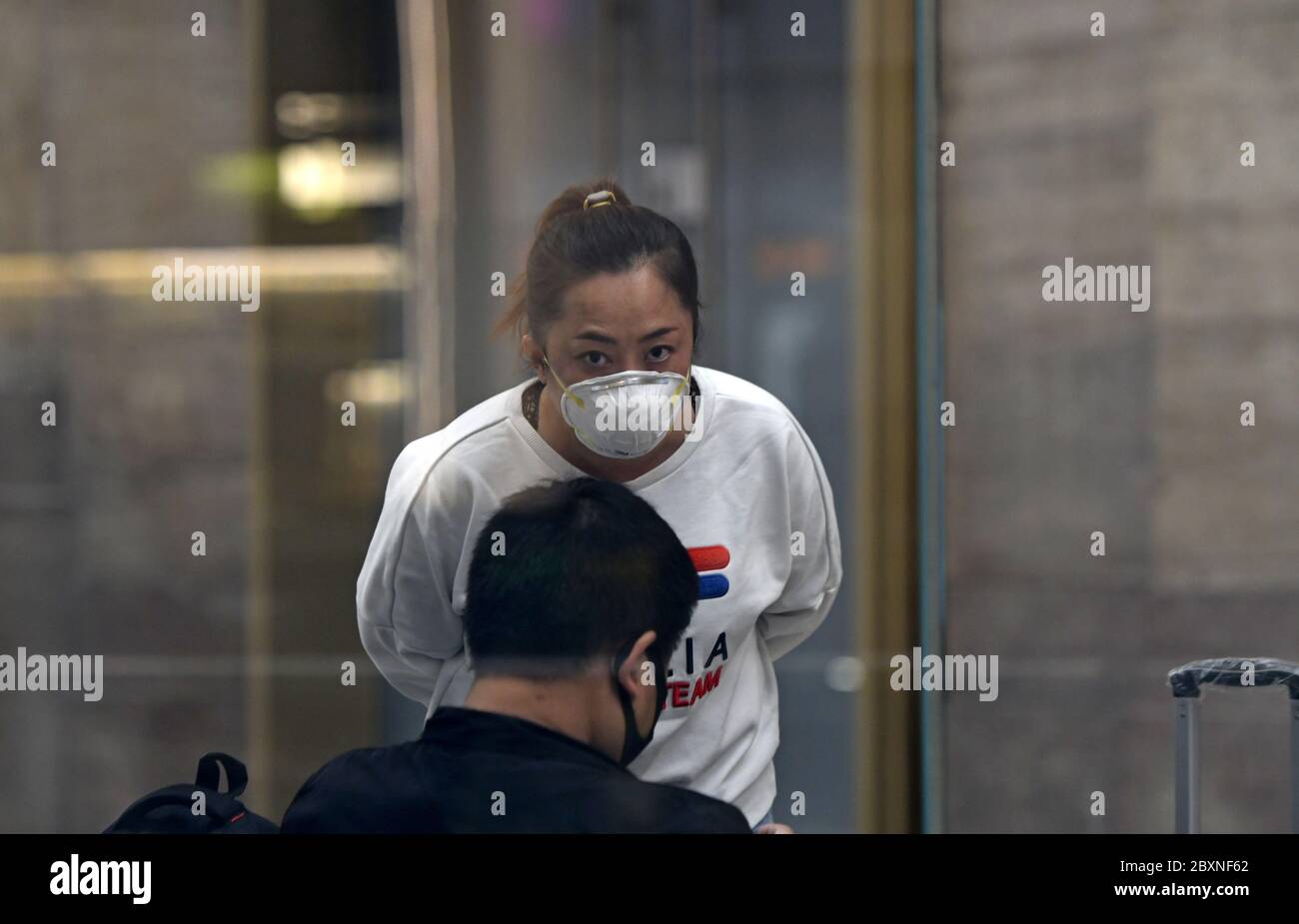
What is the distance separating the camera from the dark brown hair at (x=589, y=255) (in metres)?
2.55

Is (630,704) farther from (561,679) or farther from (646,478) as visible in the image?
(646,478)

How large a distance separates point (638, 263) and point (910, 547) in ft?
2.72

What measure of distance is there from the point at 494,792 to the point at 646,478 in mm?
644

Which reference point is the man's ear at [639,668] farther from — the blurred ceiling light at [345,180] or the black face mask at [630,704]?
the blurred ceiling light at [345,180]

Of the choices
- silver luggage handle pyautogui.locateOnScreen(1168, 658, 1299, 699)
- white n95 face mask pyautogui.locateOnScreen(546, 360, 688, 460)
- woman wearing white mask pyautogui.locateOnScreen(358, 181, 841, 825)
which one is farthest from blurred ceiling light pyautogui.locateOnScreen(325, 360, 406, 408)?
silver luggage handle pyautogui.locateOnScreen(1168, 658, 1299, 699)

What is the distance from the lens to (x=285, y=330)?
9.05ft

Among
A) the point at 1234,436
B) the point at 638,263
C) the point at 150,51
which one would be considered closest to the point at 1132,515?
the point at 1234,436

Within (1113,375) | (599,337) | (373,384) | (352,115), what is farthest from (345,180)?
(1113,375)

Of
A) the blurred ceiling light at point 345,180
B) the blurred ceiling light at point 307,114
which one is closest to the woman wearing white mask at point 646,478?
the blurred ceiling light at point 345,180

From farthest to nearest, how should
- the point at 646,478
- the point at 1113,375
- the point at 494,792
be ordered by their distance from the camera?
the point at 1113,375
the point at 646,478
the point at 494,792

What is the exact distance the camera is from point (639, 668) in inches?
100

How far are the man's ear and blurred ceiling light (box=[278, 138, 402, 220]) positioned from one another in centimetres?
101

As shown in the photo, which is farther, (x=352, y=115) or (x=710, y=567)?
(x=352, y=115)

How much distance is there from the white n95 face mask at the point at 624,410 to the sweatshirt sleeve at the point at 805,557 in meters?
0.30
